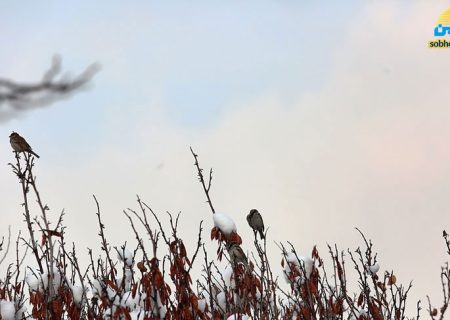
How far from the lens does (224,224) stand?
7.03 m

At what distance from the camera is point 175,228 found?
19.6 ft

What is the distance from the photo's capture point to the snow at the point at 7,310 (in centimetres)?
712

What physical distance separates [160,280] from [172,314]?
1.93ft

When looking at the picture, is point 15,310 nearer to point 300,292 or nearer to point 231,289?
point 231,289

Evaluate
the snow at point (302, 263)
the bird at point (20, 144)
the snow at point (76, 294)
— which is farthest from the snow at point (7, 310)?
the snow at point (302, 263)

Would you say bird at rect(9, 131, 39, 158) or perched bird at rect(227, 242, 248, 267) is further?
bird at rect(9, 131, 39, 158)

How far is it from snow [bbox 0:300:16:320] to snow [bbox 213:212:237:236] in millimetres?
2690

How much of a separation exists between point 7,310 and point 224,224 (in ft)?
9.27

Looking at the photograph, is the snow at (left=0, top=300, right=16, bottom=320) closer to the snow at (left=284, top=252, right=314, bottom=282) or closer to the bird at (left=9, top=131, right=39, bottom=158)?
the bird at (left=9, top=131, right=39, bottom=158)

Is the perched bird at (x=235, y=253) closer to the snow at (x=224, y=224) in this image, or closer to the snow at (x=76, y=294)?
the snow at (x=224, y=224)

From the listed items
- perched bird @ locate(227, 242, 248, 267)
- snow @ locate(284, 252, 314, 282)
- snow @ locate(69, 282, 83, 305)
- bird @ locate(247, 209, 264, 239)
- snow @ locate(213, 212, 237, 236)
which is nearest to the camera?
snow @ locate(213, 212, 237, 236)

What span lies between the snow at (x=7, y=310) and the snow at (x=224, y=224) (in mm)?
2690

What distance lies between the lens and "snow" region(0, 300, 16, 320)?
23.4 ft

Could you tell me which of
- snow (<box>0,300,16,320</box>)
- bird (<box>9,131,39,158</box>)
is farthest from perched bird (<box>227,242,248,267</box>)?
bird (<box>9,131,39,158</box>)
